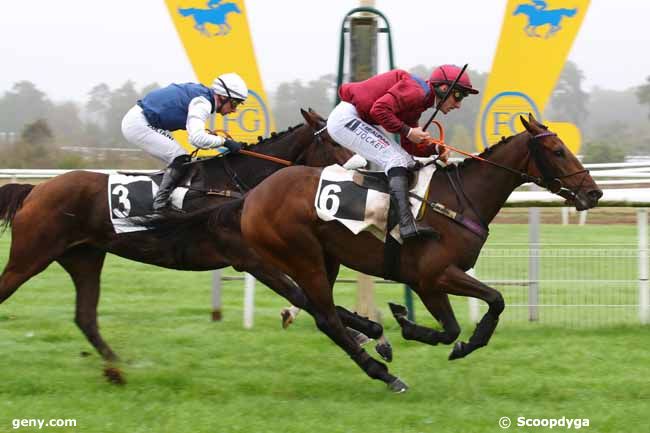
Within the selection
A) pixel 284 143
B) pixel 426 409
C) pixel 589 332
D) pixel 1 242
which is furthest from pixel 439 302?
pixel 1 242

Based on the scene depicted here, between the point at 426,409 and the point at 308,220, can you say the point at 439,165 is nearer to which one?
the point at 308,220

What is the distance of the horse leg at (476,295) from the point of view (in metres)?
5.05

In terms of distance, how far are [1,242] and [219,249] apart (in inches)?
321

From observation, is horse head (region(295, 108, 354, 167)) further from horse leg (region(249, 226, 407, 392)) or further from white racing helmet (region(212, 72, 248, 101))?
horse leg (region(249, 226, 407, 392))

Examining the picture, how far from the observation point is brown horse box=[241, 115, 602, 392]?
514 centimetres

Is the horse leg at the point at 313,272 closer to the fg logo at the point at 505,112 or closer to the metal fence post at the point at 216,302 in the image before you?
the metal fence post at the point at 216,302

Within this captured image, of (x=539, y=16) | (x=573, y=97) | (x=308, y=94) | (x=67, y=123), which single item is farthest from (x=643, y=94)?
(x=539, y=16)

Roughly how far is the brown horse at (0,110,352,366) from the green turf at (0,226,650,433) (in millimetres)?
499

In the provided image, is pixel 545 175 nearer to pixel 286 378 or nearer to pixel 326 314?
pixel 326 314

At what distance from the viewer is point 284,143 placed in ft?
20.5

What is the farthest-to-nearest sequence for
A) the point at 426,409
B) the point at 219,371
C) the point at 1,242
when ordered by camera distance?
the point at 1,242
the point at 219,371
the point at 426,409

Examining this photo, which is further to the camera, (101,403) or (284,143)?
(284,143)

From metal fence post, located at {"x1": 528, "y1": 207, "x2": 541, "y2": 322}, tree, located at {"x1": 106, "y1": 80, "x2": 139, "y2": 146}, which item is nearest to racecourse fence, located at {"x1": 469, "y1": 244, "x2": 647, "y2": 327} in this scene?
metal fence post, located at {"x1": 528, "y1": 207, "x2": 541, "y2": 322}

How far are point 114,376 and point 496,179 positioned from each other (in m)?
2.43
